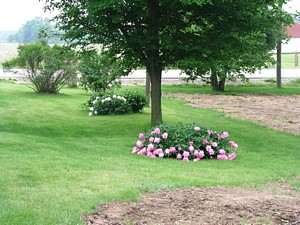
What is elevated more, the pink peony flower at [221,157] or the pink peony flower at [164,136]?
the pink peony flower at [164,136]

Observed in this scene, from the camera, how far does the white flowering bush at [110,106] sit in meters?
17.1

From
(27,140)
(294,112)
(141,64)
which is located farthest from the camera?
(294,112)

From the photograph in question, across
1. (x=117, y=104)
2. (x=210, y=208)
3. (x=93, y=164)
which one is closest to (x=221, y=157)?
(x=93, y=164)

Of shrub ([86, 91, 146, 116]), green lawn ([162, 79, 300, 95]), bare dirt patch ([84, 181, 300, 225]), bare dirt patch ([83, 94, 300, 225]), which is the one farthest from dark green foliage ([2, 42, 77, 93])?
bare dirt patch ([84, 181, 300, 225])

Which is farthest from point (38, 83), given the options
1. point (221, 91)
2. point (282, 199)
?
point (282, 199)

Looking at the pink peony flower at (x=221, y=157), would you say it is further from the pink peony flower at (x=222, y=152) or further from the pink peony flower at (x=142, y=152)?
the pink peony flower at (x=142, y=152)

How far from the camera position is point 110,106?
56.5 feet

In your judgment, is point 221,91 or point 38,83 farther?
point 221,91

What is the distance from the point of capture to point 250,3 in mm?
12422

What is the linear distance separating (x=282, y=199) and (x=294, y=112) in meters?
13.1

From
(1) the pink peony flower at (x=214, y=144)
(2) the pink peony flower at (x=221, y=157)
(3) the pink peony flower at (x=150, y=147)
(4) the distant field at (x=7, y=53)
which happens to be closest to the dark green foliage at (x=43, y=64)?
(4) the distant field at (x=7, y=53)

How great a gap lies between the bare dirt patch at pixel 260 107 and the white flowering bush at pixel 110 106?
3587 millimetres

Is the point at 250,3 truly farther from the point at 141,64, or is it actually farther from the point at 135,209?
the point at 135,209

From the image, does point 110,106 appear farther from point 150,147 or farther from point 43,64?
point 150,147
